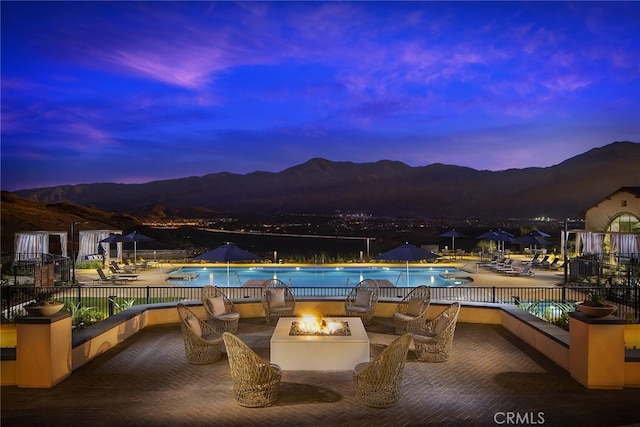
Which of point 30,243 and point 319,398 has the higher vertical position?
point 30,243

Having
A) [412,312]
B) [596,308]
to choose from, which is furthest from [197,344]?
[596,308]

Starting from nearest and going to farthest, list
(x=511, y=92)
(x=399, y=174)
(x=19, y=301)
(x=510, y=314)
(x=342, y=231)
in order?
(x=510, y=314) → (x=19, y=301) → (x=511, y=92) → (x=342, y=231) → (x=399, y=174)

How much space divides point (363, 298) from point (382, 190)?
71841 mm

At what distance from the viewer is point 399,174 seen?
3228 inches

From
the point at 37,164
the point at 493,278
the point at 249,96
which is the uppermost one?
the point at 249,96

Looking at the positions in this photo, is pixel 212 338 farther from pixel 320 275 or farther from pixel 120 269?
pixel 120 269

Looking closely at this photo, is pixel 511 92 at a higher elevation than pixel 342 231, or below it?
higher

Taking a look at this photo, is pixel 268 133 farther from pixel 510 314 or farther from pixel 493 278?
pixel 510 314

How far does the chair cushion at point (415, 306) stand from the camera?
10.2 meters

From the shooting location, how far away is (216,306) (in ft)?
33.7

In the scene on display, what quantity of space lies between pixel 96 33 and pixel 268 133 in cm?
4417

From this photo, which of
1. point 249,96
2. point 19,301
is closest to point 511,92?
point 249,96

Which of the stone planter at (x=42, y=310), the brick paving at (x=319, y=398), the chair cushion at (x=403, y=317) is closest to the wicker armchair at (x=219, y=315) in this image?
the brick paving at (x=319, y=398)

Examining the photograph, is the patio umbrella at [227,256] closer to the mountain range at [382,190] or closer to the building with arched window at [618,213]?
the building with arched window at [618,213]
